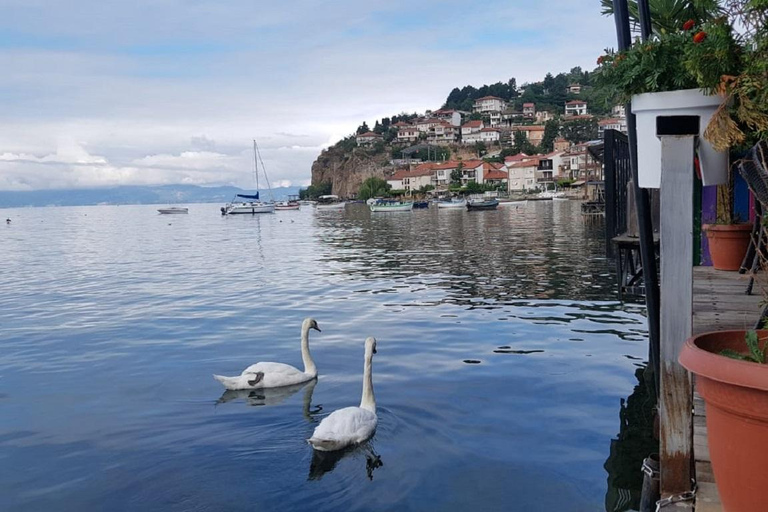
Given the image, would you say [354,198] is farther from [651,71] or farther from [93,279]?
[651,71]

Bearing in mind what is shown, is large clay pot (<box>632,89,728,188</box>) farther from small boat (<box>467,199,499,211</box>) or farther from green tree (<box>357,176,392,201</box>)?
green tree (<box>357,176,392,201</box>)

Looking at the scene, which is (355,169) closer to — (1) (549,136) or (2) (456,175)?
(2) (456,175)

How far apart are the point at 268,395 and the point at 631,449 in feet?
15.0

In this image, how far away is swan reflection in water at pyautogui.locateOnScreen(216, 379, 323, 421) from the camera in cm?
858

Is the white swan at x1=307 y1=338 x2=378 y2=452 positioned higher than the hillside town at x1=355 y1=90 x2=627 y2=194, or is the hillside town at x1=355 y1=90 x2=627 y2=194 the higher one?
the hillside town at x1=355 y1=90 x2=627 y2=194

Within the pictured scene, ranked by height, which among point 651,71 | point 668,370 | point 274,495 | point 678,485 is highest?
point 651,71

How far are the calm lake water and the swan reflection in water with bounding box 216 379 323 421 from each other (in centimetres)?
4

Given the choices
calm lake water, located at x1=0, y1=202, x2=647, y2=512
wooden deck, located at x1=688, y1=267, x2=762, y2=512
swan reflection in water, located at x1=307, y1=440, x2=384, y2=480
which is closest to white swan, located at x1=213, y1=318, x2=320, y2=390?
calm lake water, located at x1=0, y1=202, x2=647, y2=512

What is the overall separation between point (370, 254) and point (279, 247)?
8.83 m

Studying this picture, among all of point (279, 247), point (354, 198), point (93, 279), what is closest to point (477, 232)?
point (279, 247)

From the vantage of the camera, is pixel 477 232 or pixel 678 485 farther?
pixel 477 232

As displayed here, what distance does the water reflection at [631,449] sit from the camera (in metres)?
5.62

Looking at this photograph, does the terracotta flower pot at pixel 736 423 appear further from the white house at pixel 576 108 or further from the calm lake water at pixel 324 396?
the white house at pixel 576 108

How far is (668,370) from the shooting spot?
383 centimetres
